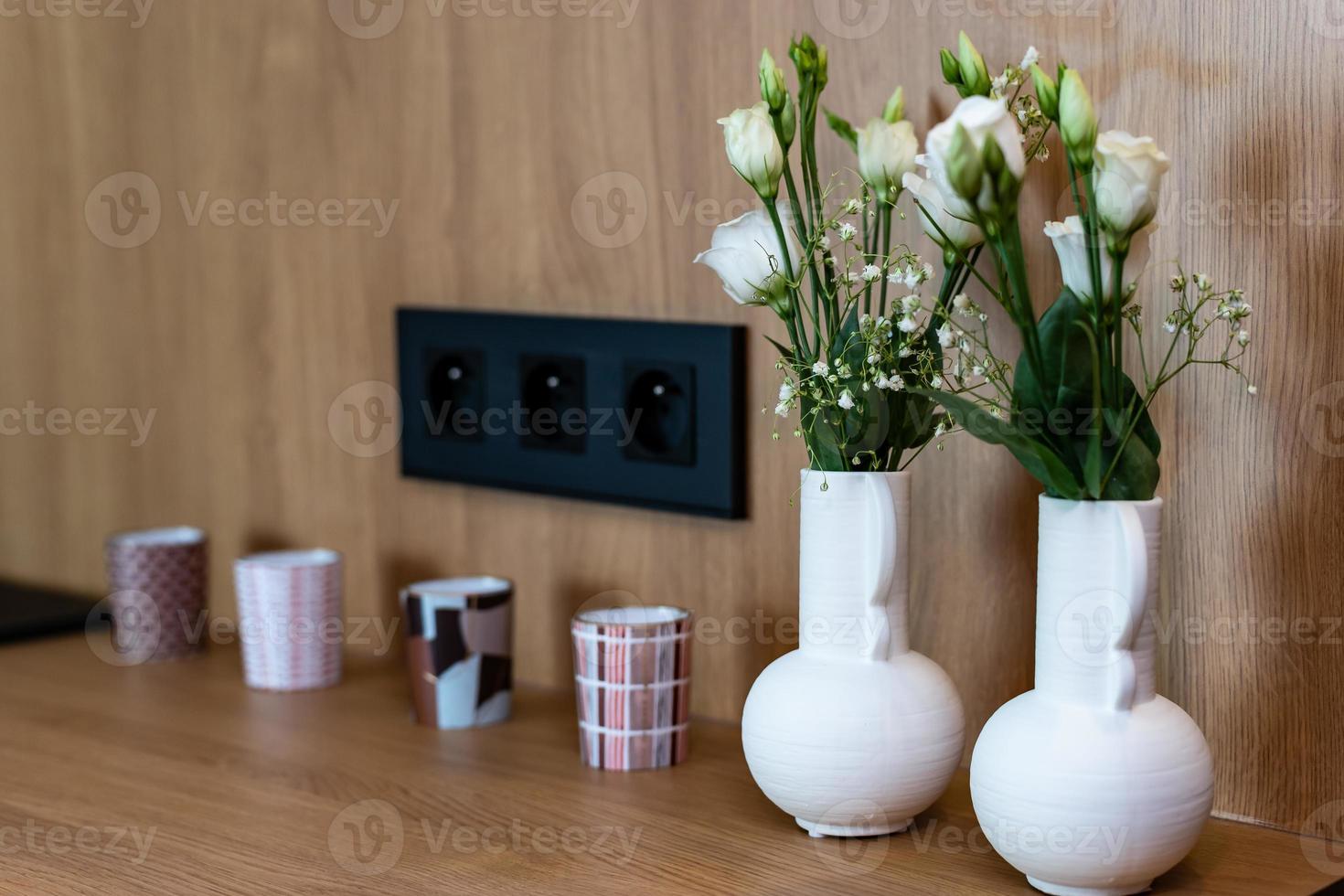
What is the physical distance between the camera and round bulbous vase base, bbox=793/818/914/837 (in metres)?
0.87

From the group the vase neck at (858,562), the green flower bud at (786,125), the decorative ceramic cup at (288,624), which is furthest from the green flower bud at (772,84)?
the decorative ceramic cup at (288,624)

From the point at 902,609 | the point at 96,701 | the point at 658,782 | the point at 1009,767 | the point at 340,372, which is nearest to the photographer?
the point at 1009,767

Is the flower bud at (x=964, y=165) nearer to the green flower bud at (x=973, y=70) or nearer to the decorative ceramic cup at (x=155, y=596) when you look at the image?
the green flower bud at (x=973, y=70)

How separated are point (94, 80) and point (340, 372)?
0.45 metres

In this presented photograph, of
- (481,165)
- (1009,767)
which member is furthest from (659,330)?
(1009,767)

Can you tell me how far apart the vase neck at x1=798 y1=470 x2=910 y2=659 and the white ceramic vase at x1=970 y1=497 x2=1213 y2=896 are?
10 centimetres

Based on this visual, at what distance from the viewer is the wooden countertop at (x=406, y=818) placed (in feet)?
2.70

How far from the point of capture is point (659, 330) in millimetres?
1115

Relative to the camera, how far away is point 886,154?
0.84 metres

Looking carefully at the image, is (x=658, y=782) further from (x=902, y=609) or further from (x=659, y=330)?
(x=659, y=330)

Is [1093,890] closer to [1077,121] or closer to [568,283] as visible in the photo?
[1077,121]

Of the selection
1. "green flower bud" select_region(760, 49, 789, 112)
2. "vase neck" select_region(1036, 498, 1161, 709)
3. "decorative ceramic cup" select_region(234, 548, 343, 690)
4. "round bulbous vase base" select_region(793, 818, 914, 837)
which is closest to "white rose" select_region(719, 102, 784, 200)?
"green flower bud" select_region(760, 49, 789, 112)

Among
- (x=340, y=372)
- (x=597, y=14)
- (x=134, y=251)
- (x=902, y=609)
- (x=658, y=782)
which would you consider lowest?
(x=658, y=782)

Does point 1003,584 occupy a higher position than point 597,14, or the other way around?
point 597,14
